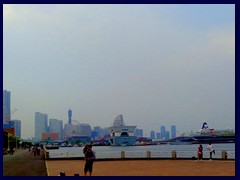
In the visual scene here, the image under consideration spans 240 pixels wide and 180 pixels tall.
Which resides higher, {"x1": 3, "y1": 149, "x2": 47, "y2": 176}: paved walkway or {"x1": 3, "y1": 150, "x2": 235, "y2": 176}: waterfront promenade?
{"x1": 3, "y1": 150, "x2": 235, "y2": 176}: waterfront promenade

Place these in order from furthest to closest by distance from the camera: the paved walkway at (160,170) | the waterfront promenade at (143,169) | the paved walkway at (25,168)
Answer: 1. the paved walkway at (25,168)
2. the waterfront promenade at (143,169)
3. the paved walkway at (160,170)

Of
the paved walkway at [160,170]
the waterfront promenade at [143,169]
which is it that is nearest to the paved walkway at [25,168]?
the waterfront promenade at [143,169]

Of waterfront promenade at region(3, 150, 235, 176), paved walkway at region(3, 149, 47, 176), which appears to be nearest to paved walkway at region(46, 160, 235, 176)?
waterfront promenade at region(3, 150, 235, 176)

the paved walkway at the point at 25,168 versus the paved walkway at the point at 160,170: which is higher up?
the paved walkway at the point at 160,170

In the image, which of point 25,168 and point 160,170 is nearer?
point 160,170

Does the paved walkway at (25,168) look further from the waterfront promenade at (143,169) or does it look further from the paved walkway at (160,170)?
the paved walkway at (160,170)

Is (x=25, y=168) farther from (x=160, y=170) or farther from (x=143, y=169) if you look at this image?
(x=160, y=170)

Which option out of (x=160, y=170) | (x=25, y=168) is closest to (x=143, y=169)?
(x=160, y=170)

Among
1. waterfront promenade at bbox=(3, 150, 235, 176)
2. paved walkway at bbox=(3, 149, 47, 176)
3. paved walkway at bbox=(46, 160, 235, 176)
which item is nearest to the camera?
paved walkway at bbox=(46, 160, 235, 176)

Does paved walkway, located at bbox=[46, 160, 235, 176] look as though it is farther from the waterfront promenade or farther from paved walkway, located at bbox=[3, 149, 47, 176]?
paved walkway, located at bbox=[3, 149, 47, 176]

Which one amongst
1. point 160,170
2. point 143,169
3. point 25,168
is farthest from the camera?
point 25,168

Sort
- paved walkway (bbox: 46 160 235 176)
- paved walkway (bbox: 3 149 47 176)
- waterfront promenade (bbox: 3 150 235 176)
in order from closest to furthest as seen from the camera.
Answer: paved walkway (bbox: 46 160 235 176) → waterfront promenade (bbox: 3 150 235 176) → paved walkway (bbox: 3 149 47 176)
